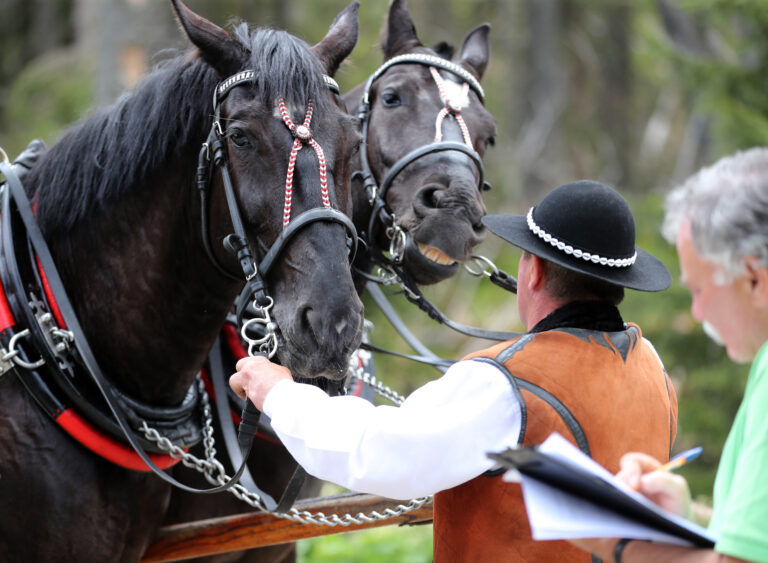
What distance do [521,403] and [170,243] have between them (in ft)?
3.73

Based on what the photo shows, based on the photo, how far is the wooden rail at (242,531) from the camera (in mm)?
2473

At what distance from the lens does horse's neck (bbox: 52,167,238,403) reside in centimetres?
225

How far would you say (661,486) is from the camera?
1.31 metres

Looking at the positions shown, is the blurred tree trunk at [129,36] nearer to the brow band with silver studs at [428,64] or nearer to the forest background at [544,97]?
the forest background at [544,97]

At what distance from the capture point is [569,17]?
14398 millimetres

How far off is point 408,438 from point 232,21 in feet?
4.78

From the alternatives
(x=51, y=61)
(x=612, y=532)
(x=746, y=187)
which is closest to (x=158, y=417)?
(x=612, y=532)

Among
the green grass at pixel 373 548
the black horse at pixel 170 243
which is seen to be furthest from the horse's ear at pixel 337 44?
the green grass at pixel 373 548

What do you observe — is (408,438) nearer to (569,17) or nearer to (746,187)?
(746,187)

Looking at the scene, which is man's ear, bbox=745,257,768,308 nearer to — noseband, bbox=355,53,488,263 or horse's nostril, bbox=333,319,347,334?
horse's nostril, bbox=333,319,347,334

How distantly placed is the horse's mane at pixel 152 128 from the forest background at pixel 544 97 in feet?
1.02

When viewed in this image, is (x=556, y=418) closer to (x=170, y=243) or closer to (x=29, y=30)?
(x=170, y=243)

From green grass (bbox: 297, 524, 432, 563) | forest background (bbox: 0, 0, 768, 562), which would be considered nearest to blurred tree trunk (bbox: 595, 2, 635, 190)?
forest background (bbox: 0, 0, 768, 562)

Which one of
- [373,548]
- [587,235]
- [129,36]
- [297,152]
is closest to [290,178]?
[297,152]
